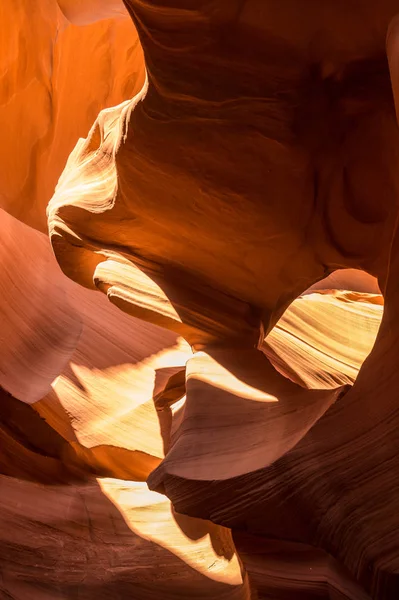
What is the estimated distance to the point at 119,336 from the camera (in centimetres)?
242

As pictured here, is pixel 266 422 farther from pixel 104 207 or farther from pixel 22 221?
pixel 22 221

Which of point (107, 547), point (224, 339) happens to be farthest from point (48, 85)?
point (107, 547)

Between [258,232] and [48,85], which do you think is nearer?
[258,232]

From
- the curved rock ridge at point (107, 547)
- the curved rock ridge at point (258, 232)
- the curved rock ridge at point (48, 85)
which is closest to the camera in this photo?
the curved rock ridge at point (258, 232)

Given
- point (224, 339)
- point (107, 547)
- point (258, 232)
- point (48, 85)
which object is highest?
point (48, 85)

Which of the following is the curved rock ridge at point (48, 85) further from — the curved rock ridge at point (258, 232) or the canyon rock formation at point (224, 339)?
the curved rock ridge at point (258, 232)

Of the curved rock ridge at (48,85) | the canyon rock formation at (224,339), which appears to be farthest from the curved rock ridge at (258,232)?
the curved rock ridge at (48,85)

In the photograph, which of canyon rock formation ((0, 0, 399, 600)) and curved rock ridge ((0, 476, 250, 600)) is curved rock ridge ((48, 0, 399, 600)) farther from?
curved rock ridge ((0, 476, 250, 600))

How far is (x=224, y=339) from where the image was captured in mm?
1669

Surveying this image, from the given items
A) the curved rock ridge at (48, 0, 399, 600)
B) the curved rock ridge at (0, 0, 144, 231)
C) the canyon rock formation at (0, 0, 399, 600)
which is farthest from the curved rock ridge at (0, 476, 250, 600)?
the curved rock ridge at (0, 0, 144, 231)

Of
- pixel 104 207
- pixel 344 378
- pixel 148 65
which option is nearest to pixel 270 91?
pixel 148 65

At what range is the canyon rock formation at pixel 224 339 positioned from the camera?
1.22 meters

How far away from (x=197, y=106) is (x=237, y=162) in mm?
133

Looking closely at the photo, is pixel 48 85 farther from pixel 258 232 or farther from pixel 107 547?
pixel 107 547
